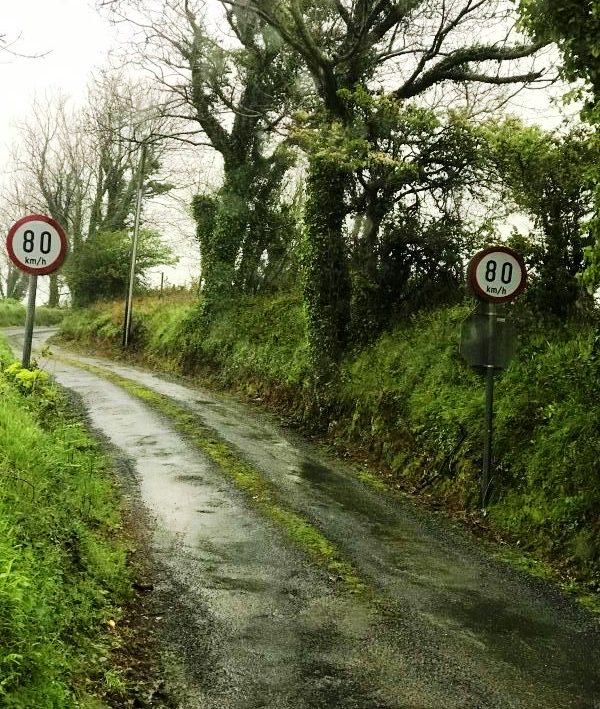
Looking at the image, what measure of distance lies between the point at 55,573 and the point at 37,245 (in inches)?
225

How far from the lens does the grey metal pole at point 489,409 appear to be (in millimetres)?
8766

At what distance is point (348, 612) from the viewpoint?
554cm

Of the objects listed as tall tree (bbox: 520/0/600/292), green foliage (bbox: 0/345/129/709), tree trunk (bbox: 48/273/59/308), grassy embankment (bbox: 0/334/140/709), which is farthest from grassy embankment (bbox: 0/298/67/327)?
tall tree (bbox: 520/0/600/292)

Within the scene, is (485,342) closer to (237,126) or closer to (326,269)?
(326,269)

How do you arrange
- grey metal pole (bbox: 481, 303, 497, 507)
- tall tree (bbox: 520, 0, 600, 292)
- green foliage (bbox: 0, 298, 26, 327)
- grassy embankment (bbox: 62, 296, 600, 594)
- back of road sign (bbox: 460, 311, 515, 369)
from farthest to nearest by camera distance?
green foliage (bbox: 0, 298, 26, 327) < back of road sign (bbox: 460, 311, 515, 369) < grey metal pole (bbox: 481, 303, 497, 507) < grassy embankment (bbox: 62, 296, 600, 594) < tall tree (bbox: 520, 0, 600, 292)

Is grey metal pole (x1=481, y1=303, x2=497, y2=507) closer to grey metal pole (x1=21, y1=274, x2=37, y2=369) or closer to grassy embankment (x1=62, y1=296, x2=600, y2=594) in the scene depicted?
grassy embankment (x1=62, y1=296, x2=600, y2=594)

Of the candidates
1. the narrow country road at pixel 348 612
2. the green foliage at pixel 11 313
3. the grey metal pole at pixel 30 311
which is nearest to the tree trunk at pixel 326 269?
the narrow country road at pixel 348 612

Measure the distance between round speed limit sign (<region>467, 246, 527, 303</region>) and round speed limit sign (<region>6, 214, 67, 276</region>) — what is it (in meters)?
5.59

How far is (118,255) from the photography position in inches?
1395

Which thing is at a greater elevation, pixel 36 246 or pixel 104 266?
pixel 104 266

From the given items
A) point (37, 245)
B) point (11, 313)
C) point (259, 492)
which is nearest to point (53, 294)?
point (11, 313)

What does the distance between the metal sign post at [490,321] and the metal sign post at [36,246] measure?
18.4 ft

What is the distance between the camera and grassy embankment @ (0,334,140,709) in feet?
11.7

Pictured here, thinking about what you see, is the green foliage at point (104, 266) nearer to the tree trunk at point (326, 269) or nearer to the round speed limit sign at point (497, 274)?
the tree trunk at point (326, 269)
